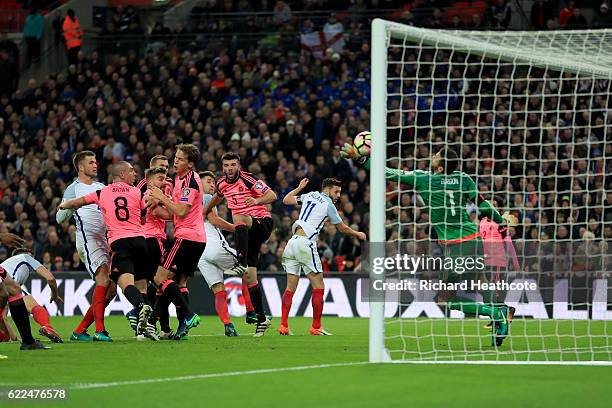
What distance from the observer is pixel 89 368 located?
9008mm

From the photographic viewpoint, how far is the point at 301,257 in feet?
46.7

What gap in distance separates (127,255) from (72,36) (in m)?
17.7

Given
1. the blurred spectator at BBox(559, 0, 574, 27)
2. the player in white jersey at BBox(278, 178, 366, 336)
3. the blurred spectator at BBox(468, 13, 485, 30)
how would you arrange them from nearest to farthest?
the player in white jersey at BBox(278, 178, 366, 336) < the blurred spectator at BBox(559, 0, 574, 27) < the blurred spectator at BBox(468, 13, 485, 30)

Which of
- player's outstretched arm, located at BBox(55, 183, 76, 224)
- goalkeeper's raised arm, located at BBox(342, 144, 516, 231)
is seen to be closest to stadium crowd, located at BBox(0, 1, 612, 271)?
goalkeeper's raised arm, located at BBox(342, 144, 516, 231)

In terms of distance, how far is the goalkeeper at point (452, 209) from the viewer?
11.1 m

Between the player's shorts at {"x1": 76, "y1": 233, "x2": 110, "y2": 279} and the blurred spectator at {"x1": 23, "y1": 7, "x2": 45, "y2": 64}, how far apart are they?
17329 mm

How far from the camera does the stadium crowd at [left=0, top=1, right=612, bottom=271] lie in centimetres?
2194

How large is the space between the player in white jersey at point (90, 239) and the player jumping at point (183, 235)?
30.0 inches

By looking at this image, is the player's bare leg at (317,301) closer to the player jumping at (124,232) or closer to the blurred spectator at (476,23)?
the player jumping at (124,232)

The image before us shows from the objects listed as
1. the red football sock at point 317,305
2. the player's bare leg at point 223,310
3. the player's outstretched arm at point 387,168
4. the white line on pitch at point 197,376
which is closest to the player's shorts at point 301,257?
the red football sock at point 317,305

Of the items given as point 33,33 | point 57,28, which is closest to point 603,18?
point 57,28

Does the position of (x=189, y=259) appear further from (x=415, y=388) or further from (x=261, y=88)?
(x=261, y=88)

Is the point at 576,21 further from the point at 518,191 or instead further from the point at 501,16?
the point at 518,191

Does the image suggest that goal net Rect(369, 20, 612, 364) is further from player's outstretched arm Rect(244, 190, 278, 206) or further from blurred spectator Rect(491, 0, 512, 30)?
player's outstretched arm Rect(244, 190, 278, 206)
